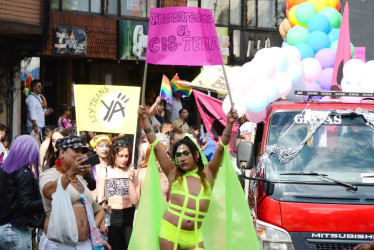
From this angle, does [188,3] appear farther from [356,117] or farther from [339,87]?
[356,117]

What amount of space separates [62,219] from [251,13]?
21.2m

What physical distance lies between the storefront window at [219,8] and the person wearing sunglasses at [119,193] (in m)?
16.5

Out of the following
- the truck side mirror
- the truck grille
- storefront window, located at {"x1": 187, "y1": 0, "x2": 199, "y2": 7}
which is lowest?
the truck grille

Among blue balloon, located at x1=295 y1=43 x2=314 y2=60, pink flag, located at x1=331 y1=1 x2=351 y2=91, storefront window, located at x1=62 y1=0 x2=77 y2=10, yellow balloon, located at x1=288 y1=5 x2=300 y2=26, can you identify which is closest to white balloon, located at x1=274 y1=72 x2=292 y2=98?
pink flag, located at x1=331 y1=1 x2=351 y2=91

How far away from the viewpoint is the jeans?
8211 mm

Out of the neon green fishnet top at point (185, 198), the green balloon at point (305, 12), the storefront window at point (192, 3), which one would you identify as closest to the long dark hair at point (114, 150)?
the neon green fishnet top at point (185, 198)

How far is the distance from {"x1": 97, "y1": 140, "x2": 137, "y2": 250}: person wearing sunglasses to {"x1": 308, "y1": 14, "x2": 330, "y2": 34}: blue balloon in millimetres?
4388

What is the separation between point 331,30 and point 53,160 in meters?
6.70

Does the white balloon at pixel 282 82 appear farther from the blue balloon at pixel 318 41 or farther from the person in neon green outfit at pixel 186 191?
the blue balloon at pixel 318 41

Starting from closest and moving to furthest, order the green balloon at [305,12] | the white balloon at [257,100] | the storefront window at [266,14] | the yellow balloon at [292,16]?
the white balloon at [257,100]
the green balloon at [305,12]
the yellow balloon at [292,16]
the storefront window at [266,14]

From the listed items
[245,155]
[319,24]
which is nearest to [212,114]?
[319,24]

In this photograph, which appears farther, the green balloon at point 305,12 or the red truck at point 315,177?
the green balloon at point 305,12

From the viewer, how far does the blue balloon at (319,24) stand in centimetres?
1361

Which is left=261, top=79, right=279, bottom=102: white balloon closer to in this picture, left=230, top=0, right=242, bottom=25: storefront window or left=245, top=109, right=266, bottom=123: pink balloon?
left=245, top=109, right=266, bottom=123: pink balloon
